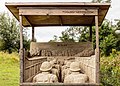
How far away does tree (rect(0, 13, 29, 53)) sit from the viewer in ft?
114

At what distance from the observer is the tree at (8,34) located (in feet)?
114

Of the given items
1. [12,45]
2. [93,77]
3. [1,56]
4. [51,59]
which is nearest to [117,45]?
[1,56]

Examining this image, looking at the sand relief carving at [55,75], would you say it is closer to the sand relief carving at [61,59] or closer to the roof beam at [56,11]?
the sand relief carving at [61,59]

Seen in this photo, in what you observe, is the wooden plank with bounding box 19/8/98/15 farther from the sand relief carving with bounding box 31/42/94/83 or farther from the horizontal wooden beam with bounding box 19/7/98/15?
the sand relief carving with bounding box 31/42/94/83

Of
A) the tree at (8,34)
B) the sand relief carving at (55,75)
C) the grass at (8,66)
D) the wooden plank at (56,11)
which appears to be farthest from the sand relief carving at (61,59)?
the tree at (8,34)

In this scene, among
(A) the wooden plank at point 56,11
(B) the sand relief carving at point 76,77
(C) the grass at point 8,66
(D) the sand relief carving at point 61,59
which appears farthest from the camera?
(C) the grass at point 8,66

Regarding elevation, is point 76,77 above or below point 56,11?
below

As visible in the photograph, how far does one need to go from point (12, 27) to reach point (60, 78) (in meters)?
29.6

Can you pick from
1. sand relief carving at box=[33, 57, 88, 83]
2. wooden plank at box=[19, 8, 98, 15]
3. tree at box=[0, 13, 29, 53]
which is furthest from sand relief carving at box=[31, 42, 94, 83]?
tree at box=[0, 13, 29, 53]

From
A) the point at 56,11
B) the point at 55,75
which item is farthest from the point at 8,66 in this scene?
the point at 56,11

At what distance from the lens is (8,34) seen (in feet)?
119

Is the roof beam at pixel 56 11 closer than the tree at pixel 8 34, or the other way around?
the roof beam at pixel 56 11

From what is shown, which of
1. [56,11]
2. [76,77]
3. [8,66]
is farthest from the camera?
[8,66]

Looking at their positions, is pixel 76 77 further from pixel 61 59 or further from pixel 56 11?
pixel 61 59
